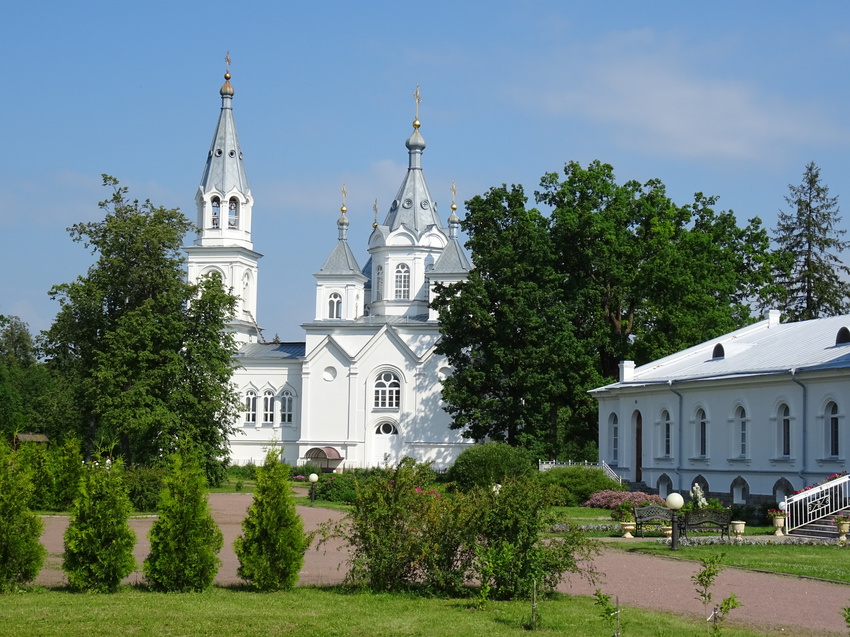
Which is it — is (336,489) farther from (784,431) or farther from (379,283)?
(379,283)

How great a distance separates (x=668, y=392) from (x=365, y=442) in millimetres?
33959

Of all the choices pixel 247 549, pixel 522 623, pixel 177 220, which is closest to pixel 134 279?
pixel 177 220

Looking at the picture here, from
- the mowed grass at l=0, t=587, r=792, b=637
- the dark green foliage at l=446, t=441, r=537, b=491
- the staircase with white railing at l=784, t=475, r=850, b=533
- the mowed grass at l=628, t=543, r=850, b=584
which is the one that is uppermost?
the dark green foliage at l=446, t=441, r=537, b=491

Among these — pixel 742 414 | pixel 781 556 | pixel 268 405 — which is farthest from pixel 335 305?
pixel 781 556

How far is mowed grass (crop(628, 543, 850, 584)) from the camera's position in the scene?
17359 mm

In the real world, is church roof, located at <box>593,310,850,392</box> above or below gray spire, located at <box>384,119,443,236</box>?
below

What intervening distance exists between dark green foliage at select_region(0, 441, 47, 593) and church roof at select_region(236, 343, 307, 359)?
55689mm

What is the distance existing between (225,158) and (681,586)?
58.7 m

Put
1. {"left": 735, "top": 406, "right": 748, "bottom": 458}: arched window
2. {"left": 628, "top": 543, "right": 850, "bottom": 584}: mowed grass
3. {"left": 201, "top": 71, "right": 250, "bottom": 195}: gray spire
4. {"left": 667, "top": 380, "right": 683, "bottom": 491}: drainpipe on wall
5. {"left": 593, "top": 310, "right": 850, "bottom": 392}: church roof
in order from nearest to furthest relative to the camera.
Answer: {"left": 628, "top": 543, "right": 850, "bottom": 584}: mowed grass
{"left": 593, "top": 310, "right": 850, "bottom": 392}: church roof
{"left": 735, "top": 406, "right": 748, "bottom": 458}: arched window
{"left": 667, "top": 380, "right": 683, "bottom": 491}: drainpipe on wall
{"left": 201, "top": 71, "right": 250, "bottom": 195}: gray spire

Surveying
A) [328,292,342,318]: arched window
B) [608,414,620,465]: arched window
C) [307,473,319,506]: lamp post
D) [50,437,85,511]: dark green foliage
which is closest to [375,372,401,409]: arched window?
[328,292,342,318]: arched window

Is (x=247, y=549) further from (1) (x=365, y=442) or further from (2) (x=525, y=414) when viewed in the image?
(1) (x=365, y=442)

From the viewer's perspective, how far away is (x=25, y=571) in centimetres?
1457

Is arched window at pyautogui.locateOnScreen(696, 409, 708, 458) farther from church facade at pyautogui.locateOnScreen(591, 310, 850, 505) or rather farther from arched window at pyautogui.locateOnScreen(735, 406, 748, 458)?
arched window at pyautogui.locateOnScreen(735, 406, 748, 458)

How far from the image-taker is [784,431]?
1172 inches
